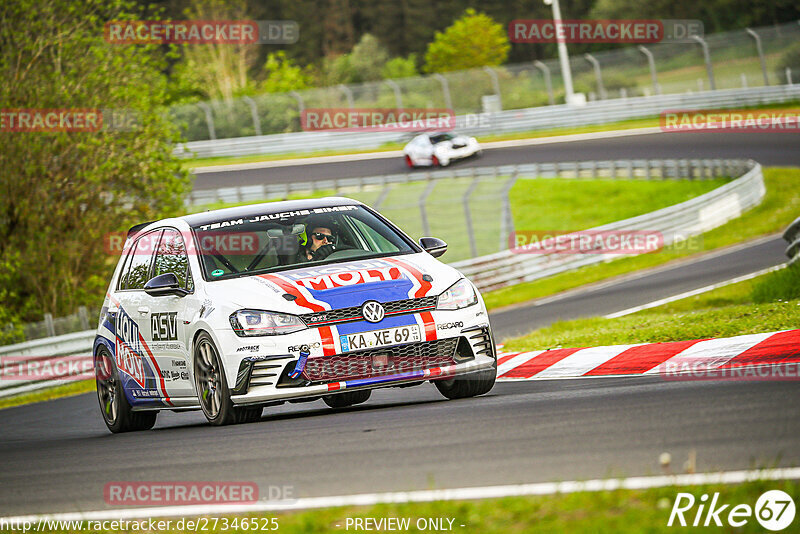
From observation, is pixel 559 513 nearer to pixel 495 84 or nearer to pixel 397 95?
pixel 495 84

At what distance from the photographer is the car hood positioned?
796cm

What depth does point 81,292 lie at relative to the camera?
23.6m

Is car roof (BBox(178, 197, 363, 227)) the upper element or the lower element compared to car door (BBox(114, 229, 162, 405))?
upper

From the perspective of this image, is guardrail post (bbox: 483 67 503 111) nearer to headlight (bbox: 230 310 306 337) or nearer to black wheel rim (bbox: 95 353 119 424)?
black wheel rim (bbox: 95 353 119 424)

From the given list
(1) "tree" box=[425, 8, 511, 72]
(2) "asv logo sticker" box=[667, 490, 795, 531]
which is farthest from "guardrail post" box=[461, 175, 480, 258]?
(1) "tree" box=[425, 8, 511, 72]

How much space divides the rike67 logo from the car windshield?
1.14 metres

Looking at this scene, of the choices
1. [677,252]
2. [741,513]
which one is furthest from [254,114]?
[741,513]

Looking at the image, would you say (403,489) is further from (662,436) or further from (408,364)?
(408,364)

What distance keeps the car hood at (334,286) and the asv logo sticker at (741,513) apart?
13.7 ft

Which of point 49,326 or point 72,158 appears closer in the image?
point 49,326

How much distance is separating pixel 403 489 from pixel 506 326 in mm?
13575

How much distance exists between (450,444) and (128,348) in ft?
15.2

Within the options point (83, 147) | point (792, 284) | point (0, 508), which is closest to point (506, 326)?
point (792, 284)

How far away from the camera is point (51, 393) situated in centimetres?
1850
